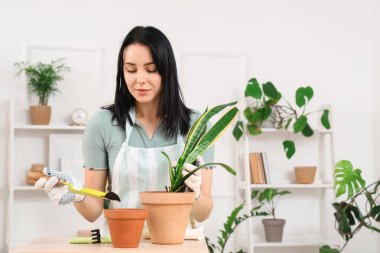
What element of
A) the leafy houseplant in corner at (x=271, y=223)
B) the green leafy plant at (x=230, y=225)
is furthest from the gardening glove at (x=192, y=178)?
the leafy houseplant in corner at (x=271, y=223)

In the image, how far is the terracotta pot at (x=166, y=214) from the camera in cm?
150

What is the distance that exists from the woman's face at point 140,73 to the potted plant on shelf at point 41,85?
2.40 meters

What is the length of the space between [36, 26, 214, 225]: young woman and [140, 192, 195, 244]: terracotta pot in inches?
14.2

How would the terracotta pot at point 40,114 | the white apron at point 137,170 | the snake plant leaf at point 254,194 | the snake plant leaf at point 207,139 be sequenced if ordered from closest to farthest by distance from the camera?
the snake plant leaf at point 207,139 < the white apron at point 137,170 < the terracotta pot at point 40,114 < the snake plant leaf at point 254,194

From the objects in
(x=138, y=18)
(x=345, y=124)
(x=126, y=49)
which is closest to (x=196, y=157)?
(x=126, y=49)

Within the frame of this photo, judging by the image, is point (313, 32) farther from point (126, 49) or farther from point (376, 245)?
point (126, 49)

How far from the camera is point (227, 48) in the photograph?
457 centimetres

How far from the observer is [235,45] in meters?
4.57

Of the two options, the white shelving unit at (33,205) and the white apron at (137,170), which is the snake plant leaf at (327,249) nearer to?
the white shelving unit at (33,205)

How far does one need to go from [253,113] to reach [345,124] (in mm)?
872

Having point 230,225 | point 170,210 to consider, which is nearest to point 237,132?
point 230,225

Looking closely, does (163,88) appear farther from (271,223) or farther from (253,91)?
(271,223)

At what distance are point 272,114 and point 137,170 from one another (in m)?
2.60

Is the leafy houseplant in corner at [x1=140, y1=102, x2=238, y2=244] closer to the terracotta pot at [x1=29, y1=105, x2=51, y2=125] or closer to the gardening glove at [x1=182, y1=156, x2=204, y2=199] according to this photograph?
the gardening glove at [x1=182, y1=156, x2=204, y2=199]
